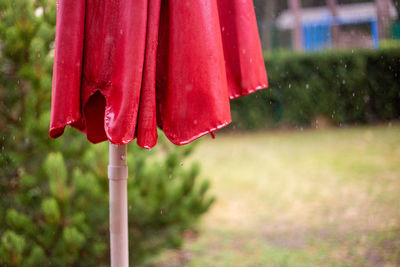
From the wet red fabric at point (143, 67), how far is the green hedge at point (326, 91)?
9.37 meters

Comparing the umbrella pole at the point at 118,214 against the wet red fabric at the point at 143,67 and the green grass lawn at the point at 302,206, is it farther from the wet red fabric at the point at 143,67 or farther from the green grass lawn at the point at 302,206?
the green grass lawn at the point at 302,206

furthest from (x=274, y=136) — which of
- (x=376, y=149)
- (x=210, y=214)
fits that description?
(x=210, y=214)

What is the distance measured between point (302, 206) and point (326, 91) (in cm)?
621

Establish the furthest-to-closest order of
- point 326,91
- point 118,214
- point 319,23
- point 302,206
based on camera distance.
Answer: point 319,23 < point 326,91 < point 302,206 < point 118,214

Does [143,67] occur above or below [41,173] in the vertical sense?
above

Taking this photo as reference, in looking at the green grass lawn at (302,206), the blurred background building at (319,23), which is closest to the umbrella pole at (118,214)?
the green grass lawn at (302,206)

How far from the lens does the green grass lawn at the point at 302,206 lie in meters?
3.71

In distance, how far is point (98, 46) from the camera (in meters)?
1.56

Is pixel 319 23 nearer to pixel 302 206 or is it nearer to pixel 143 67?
pixel 302 206

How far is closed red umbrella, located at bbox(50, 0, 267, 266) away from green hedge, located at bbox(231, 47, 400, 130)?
9365mm

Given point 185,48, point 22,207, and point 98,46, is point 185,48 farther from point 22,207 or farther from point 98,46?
point 22,207

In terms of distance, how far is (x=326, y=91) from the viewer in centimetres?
1072

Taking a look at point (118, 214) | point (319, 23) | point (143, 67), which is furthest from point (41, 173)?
point (319, 23)

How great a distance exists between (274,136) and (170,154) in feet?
23.7
